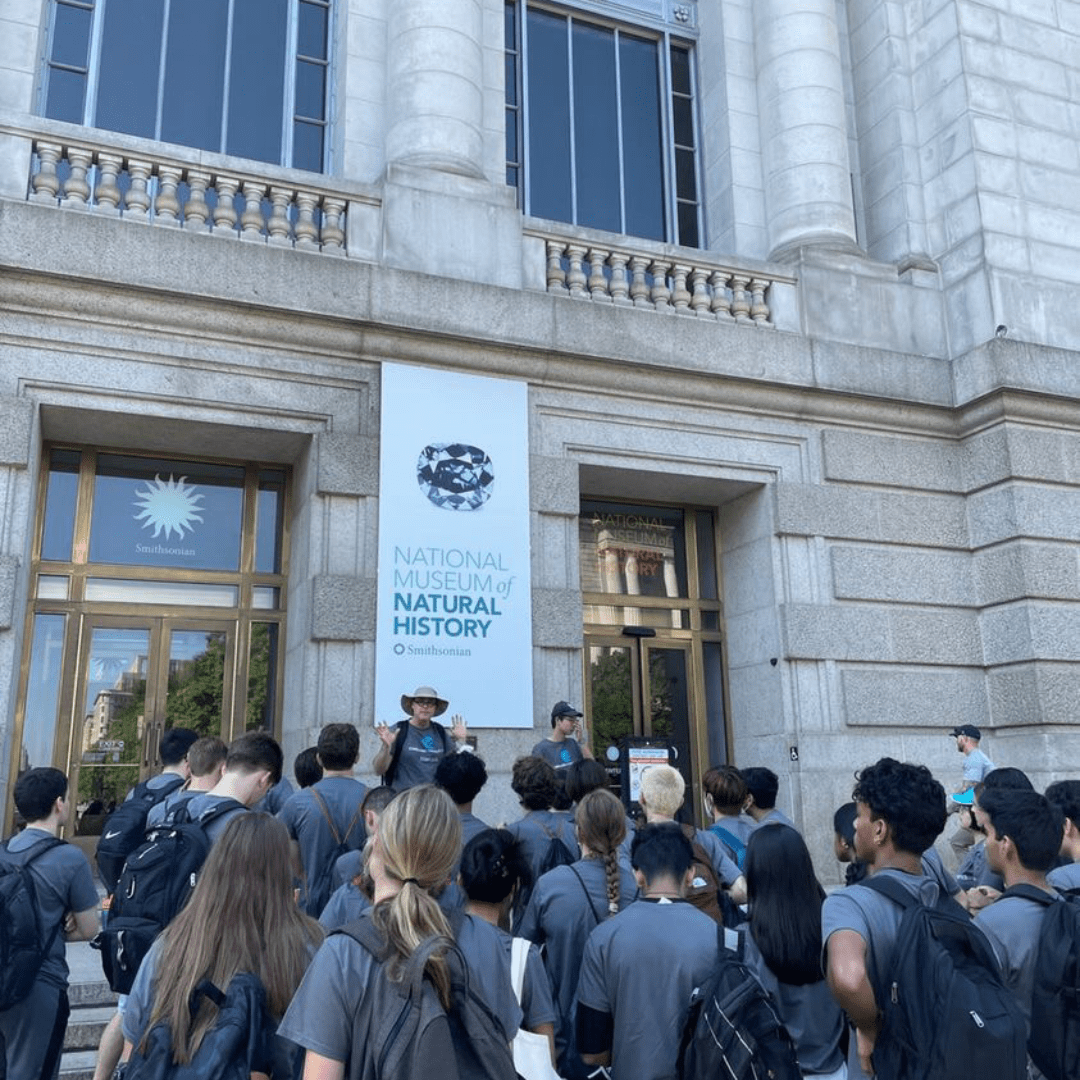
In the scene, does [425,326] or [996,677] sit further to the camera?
[996,677]

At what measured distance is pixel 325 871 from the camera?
17.5ft

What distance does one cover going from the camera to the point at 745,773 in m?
5.84

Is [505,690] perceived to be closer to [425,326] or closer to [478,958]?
[425,326]

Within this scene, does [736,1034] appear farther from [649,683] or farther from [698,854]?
[649,683]

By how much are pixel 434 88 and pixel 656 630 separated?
6193 millimetres

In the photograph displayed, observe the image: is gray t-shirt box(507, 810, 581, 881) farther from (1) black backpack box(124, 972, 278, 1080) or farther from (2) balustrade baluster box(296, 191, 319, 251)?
(2) balustrade baluster box(296, 191, 319, 251)

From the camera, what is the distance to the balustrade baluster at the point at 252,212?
10070 millimetres

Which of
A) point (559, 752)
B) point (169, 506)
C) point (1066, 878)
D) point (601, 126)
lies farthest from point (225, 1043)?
point (601, 126)

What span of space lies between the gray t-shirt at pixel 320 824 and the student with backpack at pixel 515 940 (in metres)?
2.01

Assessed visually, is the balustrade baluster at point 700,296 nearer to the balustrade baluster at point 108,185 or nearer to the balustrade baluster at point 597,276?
the balustrade baluster at point 597,276

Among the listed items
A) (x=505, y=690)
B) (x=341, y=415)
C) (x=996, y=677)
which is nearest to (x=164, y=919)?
(x=505, y=690)

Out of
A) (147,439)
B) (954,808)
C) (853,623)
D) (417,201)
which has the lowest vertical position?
(954,808)

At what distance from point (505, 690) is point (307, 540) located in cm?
224

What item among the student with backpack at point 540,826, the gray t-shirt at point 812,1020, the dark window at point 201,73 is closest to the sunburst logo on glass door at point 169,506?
the dark window at point 201,73
